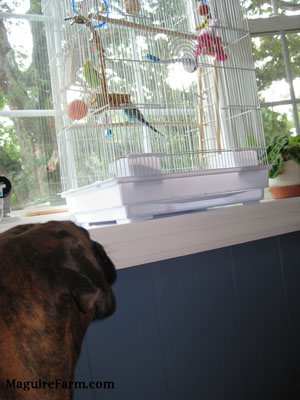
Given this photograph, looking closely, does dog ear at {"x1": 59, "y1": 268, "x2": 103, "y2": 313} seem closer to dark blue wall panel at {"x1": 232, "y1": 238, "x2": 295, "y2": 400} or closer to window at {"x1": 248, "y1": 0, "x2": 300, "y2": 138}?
dark blue wall panel at {"x1": 232, "y1": 238, "x2": 295, "y2": 400}

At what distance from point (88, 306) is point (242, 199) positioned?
722mm

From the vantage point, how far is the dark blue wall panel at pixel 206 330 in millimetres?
832

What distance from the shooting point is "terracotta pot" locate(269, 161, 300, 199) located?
3.88ft

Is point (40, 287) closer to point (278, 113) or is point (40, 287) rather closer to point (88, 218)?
point (88, 218)

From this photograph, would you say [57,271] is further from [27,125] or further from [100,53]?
[27,125]

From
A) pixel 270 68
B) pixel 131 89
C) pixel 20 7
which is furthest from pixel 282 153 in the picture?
pixel 20 7

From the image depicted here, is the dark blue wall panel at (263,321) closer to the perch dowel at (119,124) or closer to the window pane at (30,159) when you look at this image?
the perch dowel at (119,124)

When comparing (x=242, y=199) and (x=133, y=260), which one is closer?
(x=133, y=260)

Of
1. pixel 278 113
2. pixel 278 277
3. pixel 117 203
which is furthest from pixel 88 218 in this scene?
pixel 278 113

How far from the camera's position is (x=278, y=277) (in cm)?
113

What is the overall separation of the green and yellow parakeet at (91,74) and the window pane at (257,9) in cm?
84

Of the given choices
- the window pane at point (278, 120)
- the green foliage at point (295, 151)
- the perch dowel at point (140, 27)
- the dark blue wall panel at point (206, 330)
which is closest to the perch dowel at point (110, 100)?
the perch dowel at point (140, 27)

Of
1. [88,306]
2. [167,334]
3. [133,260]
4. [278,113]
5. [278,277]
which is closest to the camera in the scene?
[88,306]

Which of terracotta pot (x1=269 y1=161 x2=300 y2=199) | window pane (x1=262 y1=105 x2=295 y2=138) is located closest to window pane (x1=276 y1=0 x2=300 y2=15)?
window pane (x1=262 y1=105 x2=295 y2=138)
